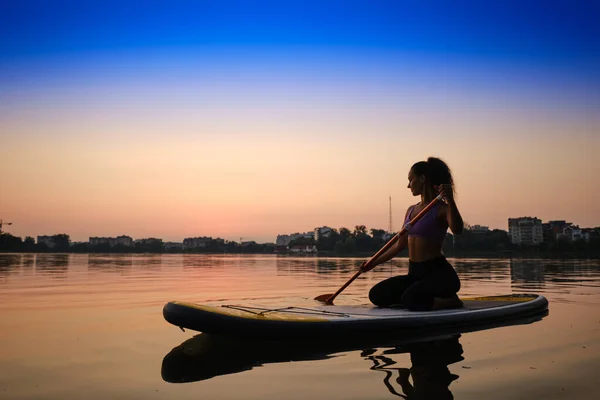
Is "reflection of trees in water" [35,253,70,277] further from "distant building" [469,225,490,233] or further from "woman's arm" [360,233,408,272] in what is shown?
"distant building" [469,225,490,233]

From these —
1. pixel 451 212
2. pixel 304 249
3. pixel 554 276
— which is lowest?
pixel 304 249

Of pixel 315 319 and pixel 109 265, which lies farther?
pixel 109 265

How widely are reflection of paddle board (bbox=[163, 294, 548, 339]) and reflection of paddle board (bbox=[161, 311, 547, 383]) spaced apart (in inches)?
3.8

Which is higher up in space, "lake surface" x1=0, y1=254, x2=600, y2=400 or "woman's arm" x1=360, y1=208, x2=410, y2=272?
"woman's arm" x1=360, y1=208, x2=410, y2=272

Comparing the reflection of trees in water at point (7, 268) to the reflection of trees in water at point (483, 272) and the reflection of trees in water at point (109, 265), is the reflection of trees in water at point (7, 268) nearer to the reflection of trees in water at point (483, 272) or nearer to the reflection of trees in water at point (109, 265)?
the reflection of trees in water at point (109, 265)

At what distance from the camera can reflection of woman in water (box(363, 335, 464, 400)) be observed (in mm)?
2980

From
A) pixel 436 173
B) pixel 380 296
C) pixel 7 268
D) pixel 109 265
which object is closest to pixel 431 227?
pixel 436 173

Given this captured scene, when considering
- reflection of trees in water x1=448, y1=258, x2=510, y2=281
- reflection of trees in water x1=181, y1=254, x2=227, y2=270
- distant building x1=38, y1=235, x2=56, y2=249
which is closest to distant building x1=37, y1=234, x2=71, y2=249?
distant building x1=38, y1=235, x2=56, y2=249

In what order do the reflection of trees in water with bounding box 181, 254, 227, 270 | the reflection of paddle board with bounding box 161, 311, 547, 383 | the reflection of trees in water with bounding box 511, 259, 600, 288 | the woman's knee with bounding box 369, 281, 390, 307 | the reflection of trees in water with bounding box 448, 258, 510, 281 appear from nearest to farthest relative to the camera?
the reflection of paddle board with bounding box 161, 311, 547, 383, the woman's knee with bounding box 369, 281, 390, 307, the reflection of trees in water with bounding box 511, 259, 600, 288, the reflection of trees in water with bounding box 448, 258, 510, 281, the reflection of trees in water with bounding box 181, 254, 227, 270

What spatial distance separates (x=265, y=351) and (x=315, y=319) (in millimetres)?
529

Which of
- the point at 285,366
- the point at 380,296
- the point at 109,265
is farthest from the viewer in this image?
the point at 109,265

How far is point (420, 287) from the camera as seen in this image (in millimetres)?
5469

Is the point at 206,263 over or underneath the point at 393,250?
underneath

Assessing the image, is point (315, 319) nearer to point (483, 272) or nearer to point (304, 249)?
point (483, 272)
